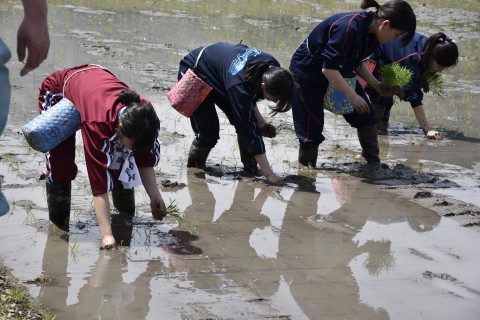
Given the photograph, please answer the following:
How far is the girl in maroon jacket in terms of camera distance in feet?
13.4

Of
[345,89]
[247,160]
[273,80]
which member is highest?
[273,80]

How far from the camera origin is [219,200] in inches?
211

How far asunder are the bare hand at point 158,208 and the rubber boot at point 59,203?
489mm

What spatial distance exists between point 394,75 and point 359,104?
2.74 feet

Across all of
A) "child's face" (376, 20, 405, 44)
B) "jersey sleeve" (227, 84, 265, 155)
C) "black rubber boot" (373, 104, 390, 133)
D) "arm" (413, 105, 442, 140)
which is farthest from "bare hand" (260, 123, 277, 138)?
"arm" (413, 105, 442, 140)

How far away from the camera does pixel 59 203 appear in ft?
15.0

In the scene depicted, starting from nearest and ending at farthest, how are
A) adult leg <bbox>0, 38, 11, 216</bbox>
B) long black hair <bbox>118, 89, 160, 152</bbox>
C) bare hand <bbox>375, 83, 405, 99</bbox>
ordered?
adult leg <bbox>0, 38, 11, 216</bbox> < long black hair <bbox>118, 89, 160, 152</bbox> < bare hand <bbox>375, 83, 405, 99</bbox>

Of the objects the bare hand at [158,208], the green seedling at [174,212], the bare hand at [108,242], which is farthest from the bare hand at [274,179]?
the bare hand at [108,242]

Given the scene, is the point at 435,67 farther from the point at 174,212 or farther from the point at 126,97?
the point at 126,97

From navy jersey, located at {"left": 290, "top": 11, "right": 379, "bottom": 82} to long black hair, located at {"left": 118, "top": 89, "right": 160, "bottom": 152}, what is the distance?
6.34ft

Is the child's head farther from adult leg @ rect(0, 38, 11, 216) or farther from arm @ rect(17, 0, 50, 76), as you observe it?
adult leg @ rect(0, 38, 11, 216)

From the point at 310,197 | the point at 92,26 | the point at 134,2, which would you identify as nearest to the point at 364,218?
the point at 310,197

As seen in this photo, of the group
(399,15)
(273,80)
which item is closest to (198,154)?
(273,80)

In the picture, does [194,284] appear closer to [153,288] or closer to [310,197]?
[153,288]
